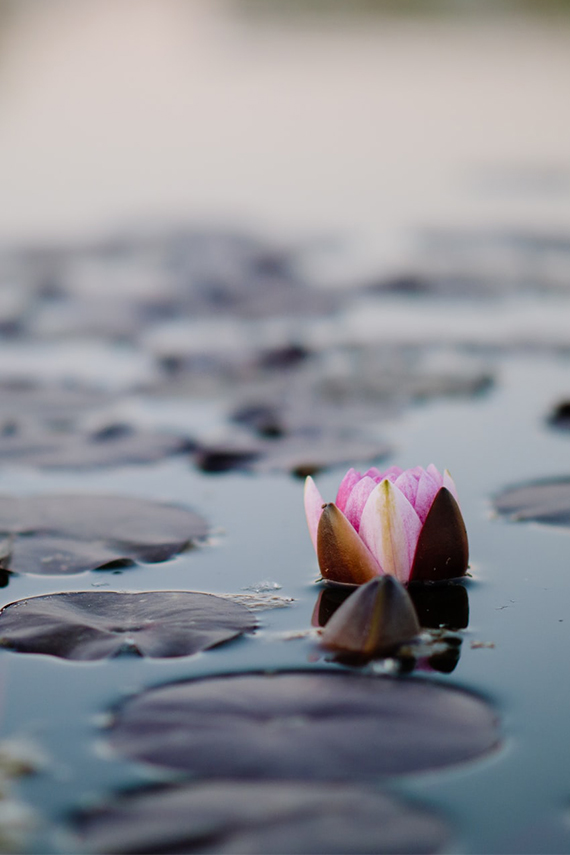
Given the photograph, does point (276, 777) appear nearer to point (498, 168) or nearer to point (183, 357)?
point (183, 357)

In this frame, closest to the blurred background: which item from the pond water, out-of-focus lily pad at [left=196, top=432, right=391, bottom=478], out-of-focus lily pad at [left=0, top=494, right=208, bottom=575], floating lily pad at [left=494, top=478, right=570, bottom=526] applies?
the pond water

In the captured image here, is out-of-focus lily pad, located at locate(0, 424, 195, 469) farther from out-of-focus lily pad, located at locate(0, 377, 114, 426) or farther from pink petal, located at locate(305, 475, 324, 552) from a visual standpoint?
pink petal, located at locate(305, 475, 324, 552)

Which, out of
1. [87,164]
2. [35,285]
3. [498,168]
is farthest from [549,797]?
[87,164]

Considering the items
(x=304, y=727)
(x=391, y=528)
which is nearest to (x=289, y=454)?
(x=391, y=528)

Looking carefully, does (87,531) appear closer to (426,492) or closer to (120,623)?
(120,623)

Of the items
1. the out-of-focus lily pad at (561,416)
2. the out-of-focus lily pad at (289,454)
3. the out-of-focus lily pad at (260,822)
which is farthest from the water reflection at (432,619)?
the out-of-focus lily pad at (561,416)

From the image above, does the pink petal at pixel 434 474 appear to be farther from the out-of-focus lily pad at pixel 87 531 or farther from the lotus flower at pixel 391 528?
the out-of-focus lily pad at pixel 87 531
